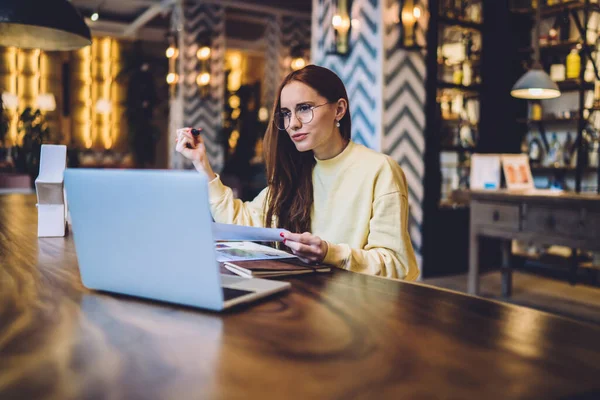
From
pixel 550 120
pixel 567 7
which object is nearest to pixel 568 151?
pixel 550 120

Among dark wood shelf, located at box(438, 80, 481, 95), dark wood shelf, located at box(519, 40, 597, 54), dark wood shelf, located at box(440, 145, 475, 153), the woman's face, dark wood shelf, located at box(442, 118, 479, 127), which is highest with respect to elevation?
dark wood shelf, located at box(519, 40, 597, 54)

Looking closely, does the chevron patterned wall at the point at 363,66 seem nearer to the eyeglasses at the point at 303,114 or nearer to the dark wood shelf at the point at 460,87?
the dark wood shelf at the point at 460,87

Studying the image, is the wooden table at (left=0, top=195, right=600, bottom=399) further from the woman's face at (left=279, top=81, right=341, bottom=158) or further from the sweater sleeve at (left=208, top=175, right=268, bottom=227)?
the sweater sleeve at (left=208, top=175, right=268, bottom=227)

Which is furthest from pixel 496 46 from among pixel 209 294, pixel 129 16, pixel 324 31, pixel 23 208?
pixel 129 16

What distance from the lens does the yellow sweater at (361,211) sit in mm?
1480

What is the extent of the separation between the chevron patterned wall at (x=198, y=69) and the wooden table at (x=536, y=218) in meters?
5.47

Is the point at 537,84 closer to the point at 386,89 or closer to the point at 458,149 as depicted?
the point at 386,89

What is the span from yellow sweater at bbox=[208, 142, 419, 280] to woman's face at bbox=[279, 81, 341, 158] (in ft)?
0.36

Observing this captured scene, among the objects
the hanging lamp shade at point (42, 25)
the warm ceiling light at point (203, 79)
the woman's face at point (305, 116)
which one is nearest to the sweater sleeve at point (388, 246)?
the woman's face at point (305, 116)

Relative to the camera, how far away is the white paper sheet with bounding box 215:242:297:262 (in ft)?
4.23

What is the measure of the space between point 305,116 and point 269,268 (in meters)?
0.71

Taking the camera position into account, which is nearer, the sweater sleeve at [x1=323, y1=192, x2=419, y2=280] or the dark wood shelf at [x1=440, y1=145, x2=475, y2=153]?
the sweater sleeve at [x1=323, y1=192, x2=419, y2=280]

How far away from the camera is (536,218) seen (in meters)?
3.54

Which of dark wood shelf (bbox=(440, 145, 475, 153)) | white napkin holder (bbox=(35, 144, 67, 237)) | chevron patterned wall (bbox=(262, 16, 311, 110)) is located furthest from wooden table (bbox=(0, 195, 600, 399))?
chevron patterned wall (bbox=(262, 16, 311, 110))
